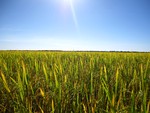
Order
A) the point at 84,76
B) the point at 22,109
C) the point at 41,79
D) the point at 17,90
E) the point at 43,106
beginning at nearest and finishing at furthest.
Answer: the point at 22,109
the point at 43,106
the point at 17,90
the point at 41,79
the point at 84,76

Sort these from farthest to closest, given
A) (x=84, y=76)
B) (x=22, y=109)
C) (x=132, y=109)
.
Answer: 1. (x=84, y=76)
2. (x=22, y=109)
3. (x=132, y=109)

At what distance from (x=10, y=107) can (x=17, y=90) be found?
0.14 metres

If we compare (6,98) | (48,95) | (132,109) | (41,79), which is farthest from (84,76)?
(132,109)

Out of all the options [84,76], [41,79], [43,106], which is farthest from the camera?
[84,76]

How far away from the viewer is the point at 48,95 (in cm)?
132

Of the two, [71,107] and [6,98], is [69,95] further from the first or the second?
[6,98]

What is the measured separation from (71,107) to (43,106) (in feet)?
0.72

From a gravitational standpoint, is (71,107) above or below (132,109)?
below

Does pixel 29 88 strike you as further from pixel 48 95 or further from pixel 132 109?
pixel 132 109

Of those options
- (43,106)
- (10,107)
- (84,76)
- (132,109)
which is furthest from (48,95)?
(84,76)

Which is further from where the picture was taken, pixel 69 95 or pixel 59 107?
pixel 69 95

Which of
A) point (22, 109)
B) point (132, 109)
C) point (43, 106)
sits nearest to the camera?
point (132, 109)

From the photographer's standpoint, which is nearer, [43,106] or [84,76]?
[43,106]

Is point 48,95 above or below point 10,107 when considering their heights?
above
